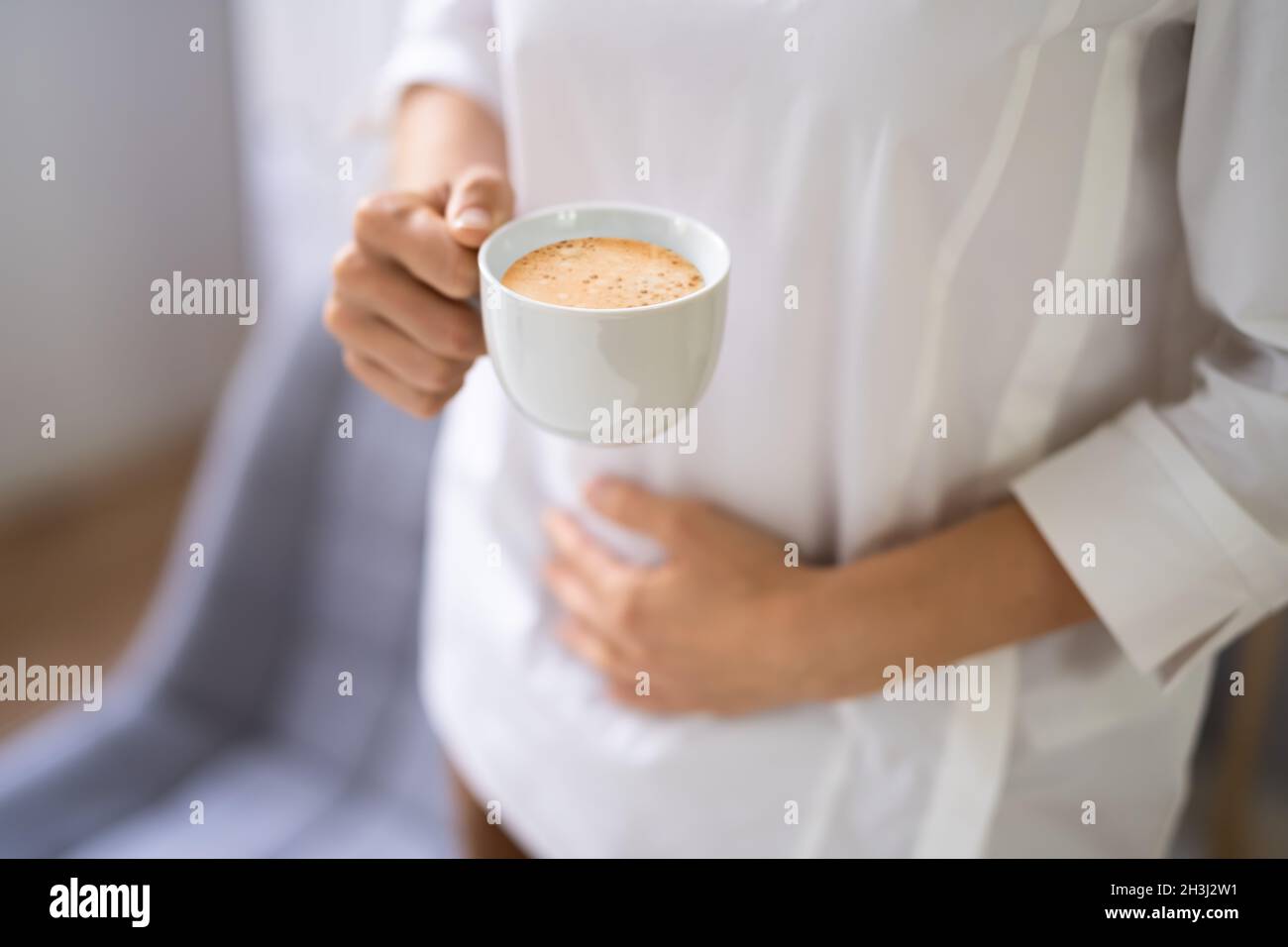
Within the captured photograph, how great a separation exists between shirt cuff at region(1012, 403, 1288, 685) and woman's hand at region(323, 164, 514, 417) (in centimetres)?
35

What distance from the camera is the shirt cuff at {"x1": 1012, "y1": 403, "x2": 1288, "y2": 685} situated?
62cm

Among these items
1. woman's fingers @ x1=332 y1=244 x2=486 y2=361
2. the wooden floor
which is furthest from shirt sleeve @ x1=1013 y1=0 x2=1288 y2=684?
the wooden floor

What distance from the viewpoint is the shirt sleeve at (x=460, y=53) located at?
765mm

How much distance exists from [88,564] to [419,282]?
192 cm

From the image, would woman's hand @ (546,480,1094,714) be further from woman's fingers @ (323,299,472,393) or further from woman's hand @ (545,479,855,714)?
woman's fingers @ (323,299,472,393)

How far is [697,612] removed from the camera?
711 millimetres

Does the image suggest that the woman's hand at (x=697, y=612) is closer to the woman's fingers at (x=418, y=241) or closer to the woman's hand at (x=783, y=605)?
the woman's hand at (x=783, y=605)

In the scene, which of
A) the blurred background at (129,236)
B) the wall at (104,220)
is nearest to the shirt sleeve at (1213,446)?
the blurred background at (129,236)

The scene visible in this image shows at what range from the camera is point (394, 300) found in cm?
58

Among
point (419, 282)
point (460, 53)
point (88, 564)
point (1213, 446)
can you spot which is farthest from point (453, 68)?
point (88, 564)

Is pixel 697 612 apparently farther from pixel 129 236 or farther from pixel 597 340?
pixel 129 236

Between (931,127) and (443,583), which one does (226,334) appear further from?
(931,127)
